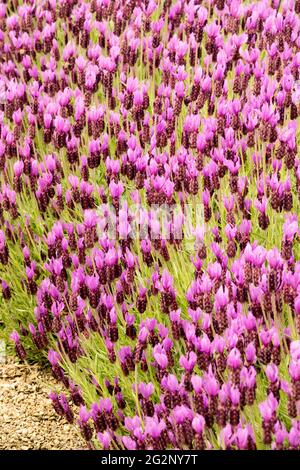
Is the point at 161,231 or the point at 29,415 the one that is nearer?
the point at 161,231

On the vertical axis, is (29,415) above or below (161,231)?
below

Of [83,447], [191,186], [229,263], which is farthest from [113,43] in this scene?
[83,447]

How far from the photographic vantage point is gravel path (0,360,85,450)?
381 centimetres

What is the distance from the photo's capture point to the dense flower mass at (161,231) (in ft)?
9.80

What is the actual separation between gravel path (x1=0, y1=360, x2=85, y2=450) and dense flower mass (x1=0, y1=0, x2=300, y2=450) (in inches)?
5.3

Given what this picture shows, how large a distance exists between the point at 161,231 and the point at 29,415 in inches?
44.5

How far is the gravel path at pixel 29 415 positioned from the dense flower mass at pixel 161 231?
0.44 feet

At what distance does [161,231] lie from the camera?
3.71 m

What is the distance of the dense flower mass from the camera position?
2.99m

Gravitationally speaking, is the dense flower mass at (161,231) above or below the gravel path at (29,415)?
above

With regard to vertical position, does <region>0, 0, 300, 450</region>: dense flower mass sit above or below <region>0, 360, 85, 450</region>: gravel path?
above

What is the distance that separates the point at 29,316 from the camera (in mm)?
4309

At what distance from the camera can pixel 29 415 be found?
13.0 feet

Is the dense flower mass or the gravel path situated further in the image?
the gravel path
